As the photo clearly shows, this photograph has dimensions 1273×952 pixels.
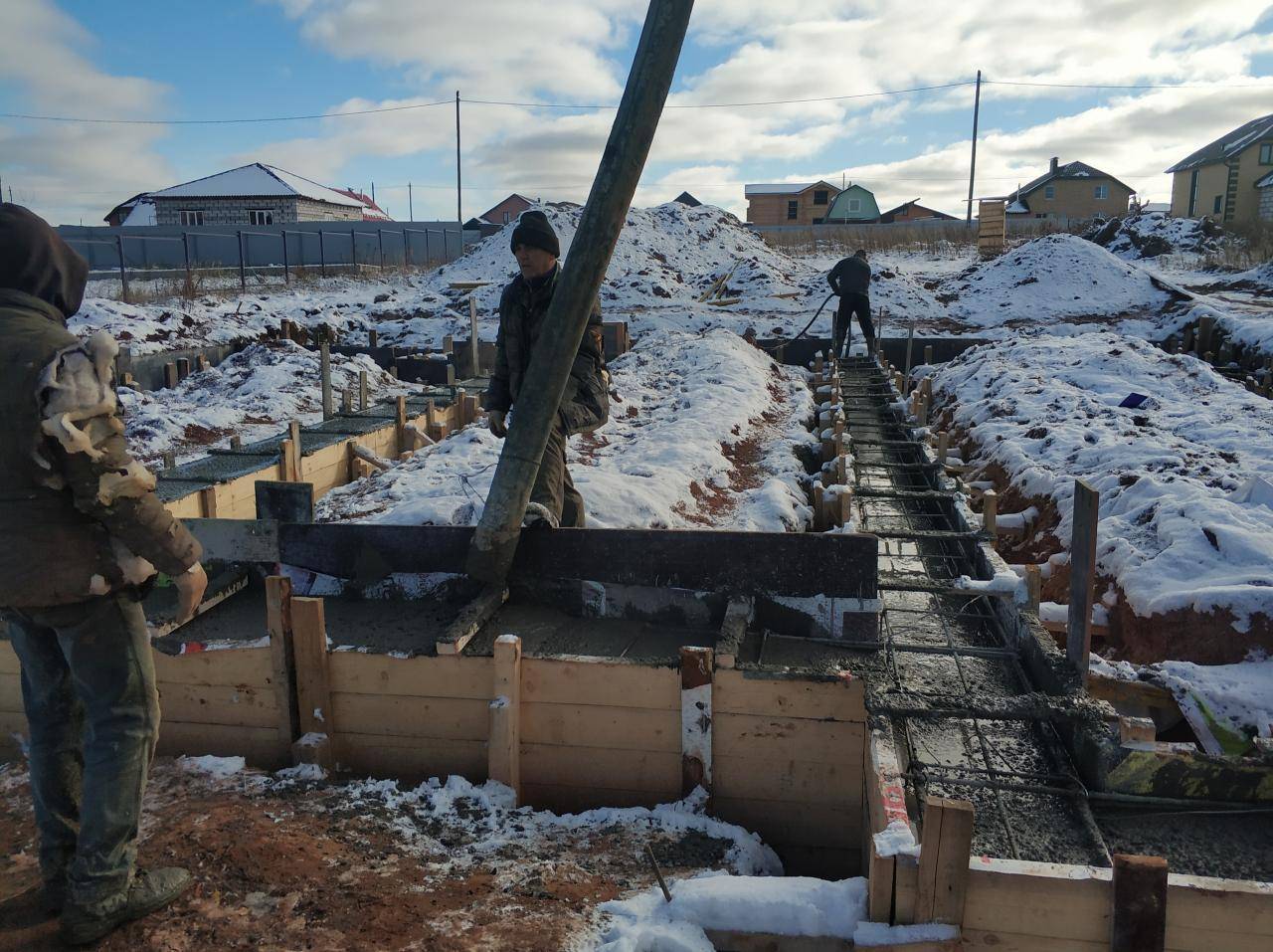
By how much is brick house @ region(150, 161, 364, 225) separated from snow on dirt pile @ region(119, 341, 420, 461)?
26.8 metres

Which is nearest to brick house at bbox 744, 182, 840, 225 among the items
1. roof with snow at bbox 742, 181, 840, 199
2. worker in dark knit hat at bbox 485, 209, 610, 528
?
roof with snow at bbox 742, 181, 840, 199

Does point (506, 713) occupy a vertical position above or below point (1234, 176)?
below

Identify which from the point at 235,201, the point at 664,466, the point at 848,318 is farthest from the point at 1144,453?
the point at 235,201

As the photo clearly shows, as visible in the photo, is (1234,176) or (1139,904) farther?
(1234,176)

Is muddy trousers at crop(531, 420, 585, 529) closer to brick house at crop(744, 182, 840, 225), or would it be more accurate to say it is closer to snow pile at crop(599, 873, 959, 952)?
snow pile at crop(599, 873, 959, 952)

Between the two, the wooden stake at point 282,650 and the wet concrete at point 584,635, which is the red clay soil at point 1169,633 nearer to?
the wet concrete at point 584,635

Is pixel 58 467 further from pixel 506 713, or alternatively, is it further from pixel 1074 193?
pixel 1074 193

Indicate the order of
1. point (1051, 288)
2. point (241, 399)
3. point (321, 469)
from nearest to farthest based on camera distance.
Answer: point (321, 469) < point (241, 399) < point (1051, 288)

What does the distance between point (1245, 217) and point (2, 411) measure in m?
47.5

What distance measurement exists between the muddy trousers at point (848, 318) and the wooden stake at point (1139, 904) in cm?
1297

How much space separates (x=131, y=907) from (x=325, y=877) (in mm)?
532

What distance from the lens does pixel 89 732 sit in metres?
2.48

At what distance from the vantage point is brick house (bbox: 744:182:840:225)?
56.6 meters

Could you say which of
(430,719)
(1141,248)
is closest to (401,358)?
(430,719)
